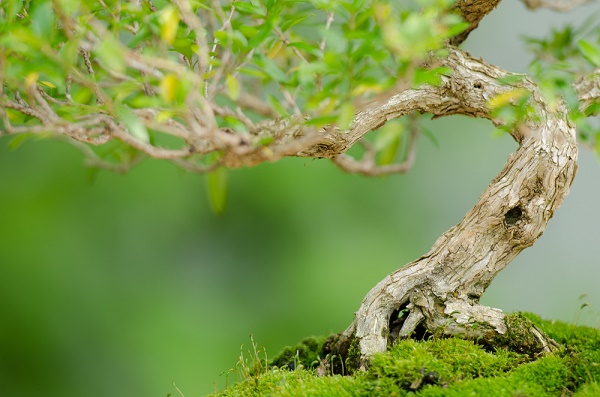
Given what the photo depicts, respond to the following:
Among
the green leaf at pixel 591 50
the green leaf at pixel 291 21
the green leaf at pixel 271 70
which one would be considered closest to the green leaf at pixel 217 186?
the green leaf at pixel 291 21

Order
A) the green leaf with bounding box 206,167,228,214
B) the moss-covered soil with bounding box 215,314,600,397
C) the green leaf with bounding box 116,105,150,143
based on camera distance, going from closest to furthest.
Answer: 1. the green leaf with bounding box 116,105,150,143
2. the moss-covered soil with bounding box 215,314,600,397
3. the green leaf with bounding box 206,167,228,214

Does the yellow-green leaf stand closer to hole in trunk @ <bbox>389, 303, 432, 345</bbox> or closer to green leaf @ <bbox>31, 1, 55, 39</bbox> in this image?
green leaf @ <bbox>31, 1, 55, 39</bbox>

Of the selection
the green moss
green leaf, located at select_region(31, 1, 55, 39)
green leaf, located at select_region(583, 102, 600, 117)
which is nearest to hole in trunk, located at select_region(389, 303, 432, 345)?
the green moss

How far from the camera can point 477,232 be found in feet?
5.88

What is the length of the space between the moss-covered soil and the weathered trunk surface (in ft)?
0.26

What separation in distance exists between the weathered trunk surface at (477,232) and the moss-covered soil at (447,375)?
78 millimetres

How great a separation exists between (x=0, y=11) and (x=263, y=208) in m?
1.63

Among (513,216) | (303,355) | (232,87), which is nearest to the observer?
(232,87)

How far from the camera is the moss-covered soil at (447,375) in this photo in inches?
59.2

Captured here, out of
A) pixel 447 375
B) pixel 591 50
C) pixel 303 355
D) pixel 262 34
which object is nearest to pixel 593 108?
pixel 591 50

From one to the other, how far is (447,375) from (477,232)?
0.43 m

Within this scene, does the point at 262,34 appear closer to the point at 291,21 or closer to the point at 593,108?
the point at 291,21

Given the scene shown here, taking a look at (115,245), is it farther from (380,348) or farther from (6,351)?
(380,348)

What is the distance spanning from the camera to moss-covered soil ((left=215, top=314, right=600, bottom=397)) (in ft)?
4.93
